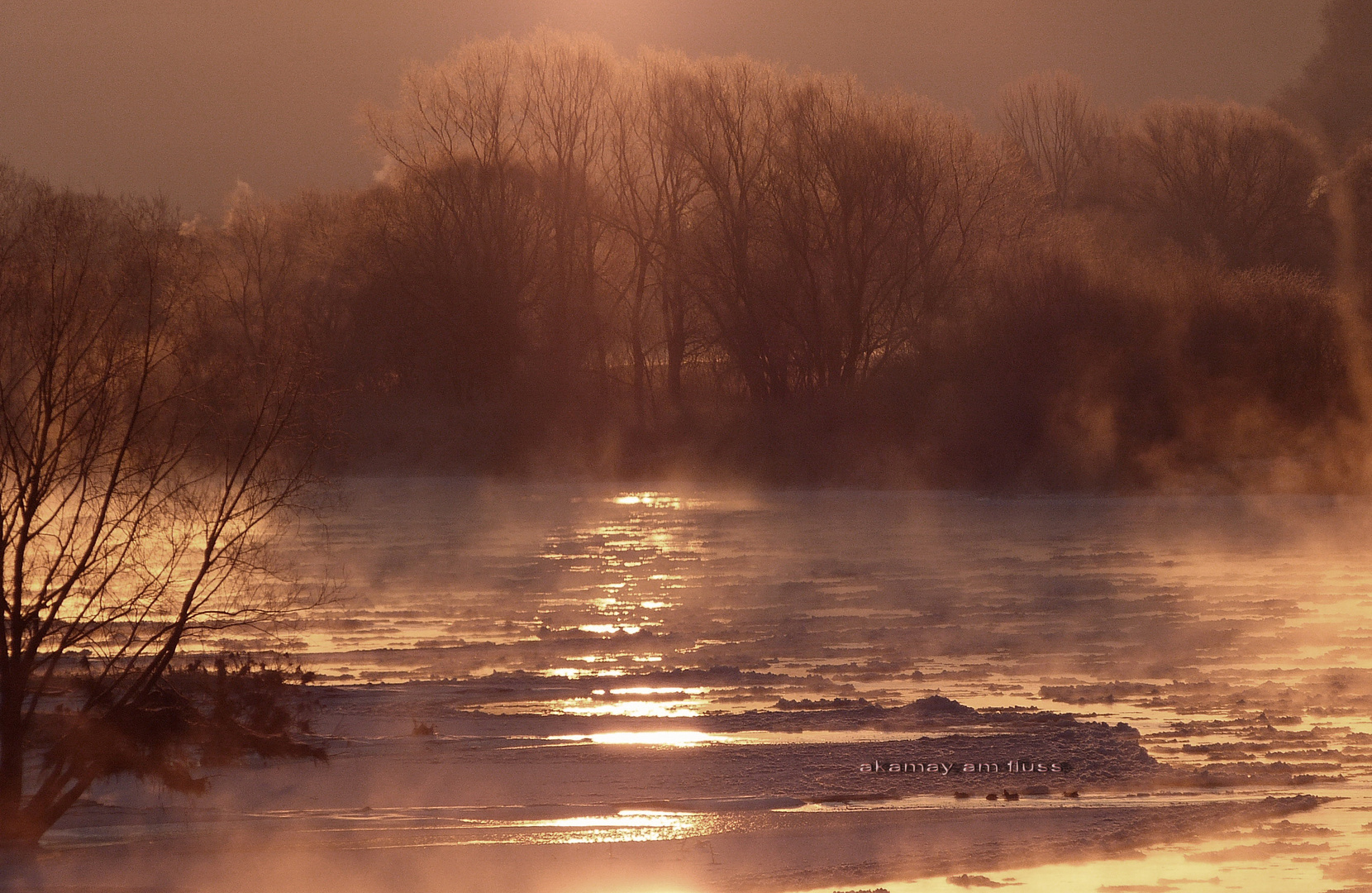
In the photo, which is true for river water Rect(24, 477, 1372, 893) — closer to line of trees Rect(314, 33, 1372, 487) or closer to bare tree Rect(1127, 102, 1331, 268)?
line of trees Rect(314, 33, 1372, 487)

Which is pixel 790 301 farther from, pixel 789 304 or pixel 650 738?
pixel 650 738

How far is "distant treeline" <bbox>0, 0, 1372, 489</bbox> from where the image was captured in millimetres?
37969

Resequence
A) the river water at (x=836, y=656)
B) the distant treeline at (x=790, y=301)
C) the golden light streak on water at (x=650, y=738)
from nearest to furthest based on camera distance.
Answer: the river water at (x=836, y=656)
the golden light streak on water at (x=650, y=738)
the distant treeline at (x=790, y=301)

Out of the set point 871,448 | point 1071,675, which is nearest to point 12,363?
point 1071,675

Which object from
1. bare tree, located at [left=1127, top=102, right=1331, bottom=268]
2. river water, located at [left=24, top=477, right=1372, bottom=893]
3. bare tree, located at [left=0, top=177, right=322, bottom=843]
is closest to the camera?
bare tree, located at [left=0, top=177, right=322, bottom=843]

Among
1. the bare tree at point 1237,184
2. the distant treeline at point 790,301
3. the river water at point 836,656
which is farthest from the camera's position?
the bare tree at point 1237,184

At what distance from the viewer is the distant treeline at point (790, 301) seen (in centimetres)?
3797

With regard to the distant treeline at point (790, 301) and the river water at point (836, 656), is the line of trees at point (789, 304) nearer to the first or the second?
the distant treeline at point (790, 301)

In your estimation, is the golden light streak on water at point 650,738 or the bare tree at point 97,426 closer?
the bare tree at point 97,426

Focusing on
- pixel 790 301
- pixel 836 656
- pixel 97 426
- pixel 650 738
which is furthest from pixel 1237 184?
pixel 97 426

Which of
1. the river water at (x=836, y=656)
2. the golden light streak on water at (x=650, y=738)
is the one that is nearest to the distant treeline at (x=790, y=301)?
the river water at (x=836, y=656)

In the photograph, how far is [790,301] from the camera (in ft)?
154

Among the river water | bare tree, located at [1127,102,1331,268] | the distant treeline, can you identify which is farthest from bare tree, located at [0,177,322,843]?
bare tree, located at [1127,102,1331,268]

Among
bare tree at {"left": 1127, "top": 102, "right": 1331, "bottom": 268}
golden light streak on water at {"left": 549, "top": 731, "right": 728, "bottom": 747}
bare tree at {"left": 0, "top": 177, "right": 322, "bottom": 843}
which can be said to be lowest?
golden light streak on water at {"left": 549, "top": 731, "right": 728, "bottom": 747}
